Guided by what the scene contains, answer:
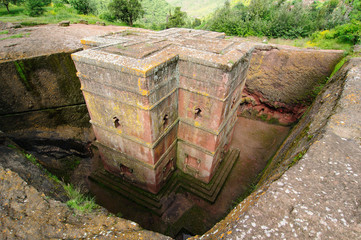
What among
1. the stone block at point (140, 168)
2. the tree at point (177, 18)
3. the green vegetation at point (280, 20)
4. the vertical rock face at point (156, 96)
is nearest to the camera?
the vertical rock face at point (156, 96)

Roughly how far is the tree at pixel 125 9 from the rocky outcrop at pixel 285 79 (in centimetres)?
1480

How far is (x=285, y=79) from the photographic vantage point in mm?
12094

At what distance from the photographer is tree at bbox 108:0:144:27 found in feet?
64.4

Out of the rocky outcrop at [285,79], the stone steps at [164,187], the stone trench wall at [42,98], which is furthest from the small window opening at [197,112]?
the rocky outcrop at [285,79]

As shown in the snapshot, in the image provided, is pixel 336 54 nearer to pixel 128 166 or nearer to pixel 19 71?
pixel 128 166

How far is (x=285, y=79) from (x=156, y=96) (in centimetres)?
1009

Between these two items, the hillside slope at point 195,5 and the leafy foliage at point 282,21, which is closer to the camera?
the leafy foliage at point 282,21

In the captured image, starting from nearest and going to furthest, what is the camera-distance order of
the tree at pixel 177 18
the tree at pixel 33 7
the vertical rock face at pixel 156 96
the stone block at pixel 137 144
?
the vertical rock face at pixel 156 96
the stone block at pixel 137 144
the tree at pixel 33 7
the tree at pixel 177 18

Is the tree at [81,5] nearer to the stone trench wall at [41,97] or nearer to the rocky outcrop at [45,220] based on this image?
the stone trench wall at [41,97]

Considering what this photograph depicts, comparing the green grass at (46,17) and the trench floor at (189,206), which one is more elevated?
the green grass at (46,17)

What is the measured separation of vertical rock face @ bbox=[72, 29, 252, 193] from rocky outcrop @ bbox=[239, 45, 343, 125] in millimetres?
5927

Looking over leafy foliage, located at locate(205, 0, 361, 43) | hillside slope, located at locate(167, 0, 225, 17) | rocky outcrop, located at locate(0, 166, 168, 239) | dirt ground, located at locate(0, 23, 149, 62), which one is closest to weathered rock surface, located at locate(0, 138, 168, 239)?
rocky outcrop, located at locate(0, 166, 168, 239)

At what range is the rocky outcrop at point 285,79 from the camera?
36.6 feet

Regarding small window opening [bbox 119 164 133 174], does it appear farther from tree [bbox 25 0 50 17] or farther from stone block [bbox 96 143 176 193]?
tree [bbox 25 0 50 17]
